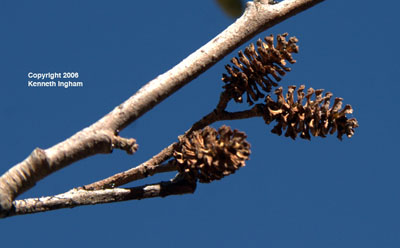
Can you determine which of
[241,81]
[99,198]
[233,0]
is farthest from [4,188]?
[233,0]

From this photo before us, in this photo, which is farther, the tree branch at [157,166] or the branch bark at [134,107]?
the tree branch at [157,166]

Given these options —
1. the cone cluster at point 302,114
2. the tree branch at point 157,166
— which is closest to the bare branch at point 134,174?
the tree branch at point 157,166

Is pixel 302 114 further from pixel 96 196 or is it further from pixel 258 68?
pixel 96 196

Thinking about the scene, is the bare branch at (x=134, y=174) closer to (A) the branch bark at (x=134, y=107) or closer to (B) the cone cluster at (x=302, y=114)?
(A) the branch bark at (x=134, y=107)

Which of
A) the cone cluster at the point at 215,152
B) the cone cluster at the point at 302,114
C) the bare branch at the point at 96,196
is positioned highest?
the cone cluster at the point at 302,114

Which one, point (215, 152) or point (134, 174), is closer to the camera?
point (215, 152)

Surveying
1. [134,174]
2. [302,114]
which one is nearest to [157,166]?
[134,174]

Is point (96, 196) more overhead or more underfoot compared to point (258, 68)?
more underfoot
